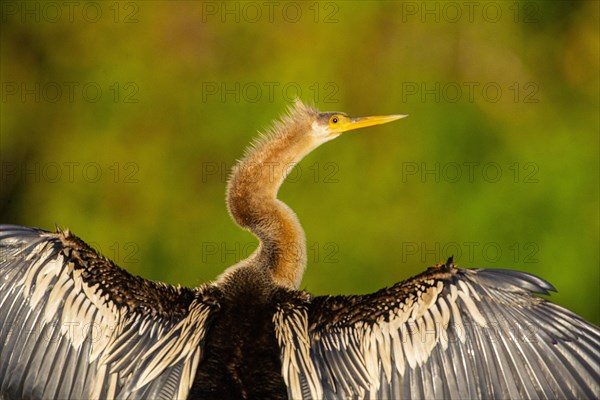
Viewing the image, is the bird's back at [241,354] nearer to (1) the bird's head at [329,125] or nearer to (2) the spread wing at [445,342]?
(2) the spread wing at [445,342]

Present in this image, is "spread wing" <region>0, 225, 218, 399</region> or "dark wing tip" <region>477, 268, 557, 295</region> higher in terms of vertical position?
"dark wing tip" <region>477, 268, 557, 295</region>

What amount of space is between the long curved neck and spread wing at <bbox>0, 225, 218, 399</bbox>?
55cm

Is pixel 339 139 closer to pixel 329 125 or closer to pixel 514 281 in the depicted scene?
pixel 329 125

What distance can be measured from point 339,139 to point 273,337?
5.15 m

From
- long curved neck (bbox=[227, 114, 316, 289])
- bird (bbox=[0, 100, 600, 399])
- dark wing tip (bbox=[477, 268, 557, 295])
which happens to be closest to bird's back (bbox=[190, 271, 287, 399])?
bird (bbox=[0, 100, 600, 399])

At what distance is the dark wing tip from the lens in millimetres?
4285

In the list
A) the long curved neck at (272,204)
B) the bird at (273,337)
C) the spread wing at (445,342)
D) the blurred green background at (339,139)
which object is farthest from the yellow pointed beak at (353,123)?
the blurred green background at (339,139)

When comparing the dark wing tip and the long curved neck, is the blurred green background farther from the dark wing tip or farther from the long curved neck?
the dark wing tip

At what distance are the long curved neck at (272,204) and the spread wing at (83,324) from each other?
1.79ft

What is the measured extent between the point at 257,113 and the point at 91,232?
1.91 meters

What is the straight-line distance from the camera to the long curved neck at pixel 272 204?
488cm

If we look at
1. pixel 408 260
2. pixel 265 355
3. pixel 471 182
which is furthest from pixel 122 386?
pixel 471 182

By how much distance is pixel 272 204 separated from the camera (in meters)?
5.04

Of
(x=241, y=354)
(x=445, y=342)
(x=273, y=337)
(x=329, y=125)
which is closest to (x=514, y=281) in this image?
(x=445, y=342)
